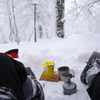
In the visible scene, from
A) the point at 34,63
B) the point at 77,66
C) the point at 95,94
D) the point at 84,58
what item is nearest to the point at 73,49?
the point at 84,58

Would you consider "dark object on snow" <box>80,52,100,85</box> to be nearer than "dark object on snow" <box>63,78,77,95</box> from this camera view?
No

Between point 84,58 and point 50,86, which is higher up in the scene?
point 84,58

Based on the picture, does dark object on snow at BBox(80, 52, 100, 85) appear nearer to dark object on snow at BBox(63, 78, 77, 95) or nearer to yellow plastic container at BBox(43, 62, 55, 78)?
dark object on snow at BBox(63, 78, 77, 95)

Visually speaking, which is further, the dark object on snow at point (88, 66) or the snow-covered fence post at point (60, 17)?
the snow-covered fence post at point (60, 17)

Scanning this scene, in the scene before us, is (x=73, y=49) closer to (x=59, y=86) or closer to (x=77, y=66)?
(x=77, y=66)

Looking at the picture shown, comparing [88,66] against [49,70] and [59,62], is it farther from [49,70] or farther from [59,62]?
[59,62]

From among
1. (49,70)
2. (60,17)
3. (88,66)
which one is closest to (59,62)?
(49,70)

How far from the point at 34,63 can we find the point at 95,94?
101 inches

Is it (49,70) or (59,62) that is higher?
(49,70)

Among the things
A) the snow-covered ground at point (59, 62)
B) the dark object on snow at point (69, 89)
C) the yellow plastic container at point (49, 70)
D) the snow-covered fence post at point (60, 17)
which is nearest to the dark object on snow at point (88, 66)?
the snow-covered ground at point (59, 62)

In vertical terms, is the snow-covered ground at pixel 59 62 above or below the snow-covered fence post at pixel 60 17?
below

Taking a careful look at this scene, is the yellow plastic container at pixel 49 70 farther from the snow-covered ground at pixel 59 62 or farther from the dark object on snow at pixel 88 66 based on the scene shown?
the dark object on snow at pixel 88 66

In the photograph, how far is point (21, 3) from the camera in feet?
36.2

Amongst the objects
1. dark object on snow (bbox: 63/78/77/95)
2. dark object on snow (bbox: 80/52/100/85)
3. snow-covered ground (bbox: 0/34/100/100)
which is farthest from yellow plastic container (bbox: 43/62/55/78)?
dark object on snow (bbox: 80/52/100/85)
